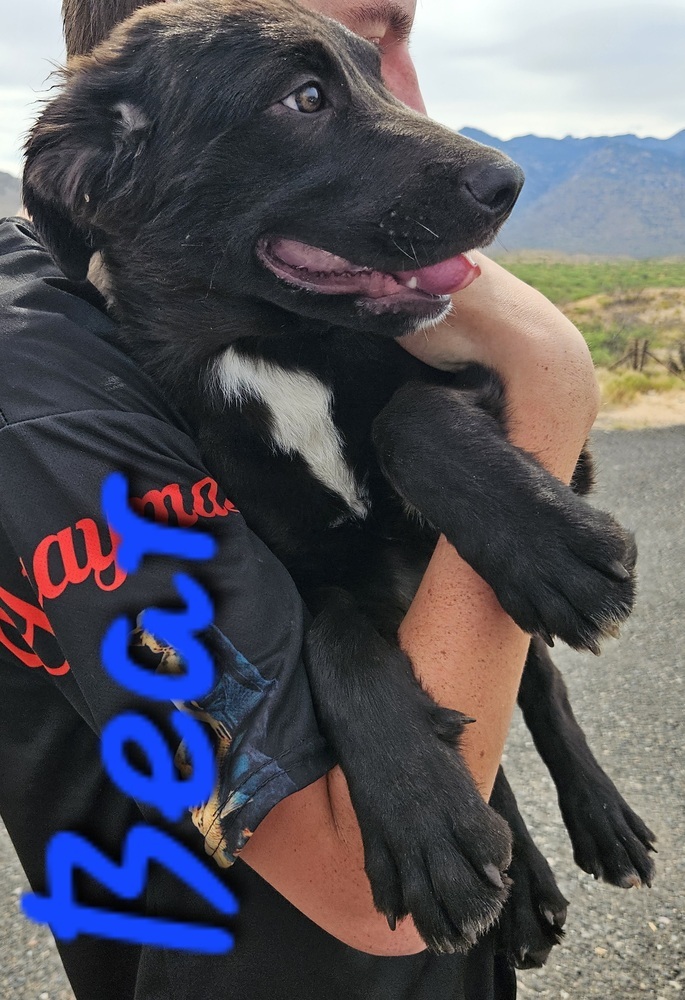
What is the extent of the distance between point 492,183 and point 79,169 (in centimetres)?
76

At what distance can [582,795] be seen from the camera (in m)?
1.99

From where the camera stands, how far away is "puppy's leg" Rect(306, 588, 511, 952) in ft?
4.23

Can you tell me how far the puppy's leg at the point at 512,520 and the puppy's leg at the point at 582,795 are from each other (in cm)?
72

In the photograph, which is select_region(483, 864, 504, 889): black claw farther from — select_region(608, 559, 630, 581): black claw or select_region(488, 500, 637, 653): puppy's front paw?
select_region(608, 559, 630, 581): black claw

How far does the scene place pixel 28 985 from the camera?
2730mm

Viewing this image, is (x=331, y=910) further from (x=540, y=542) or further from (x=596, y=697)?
(x=596, y=697)

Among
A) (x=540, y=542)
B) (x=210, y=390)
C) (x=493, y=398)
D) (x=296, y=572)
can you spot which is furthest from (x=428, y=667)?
(x=210, y=390)

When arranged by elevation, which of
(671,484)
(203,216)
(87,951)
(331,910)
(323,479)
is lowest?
(671,484)

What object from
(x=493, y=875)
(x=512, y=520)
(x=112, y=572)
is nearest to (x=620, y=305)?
(x=512, y=520)

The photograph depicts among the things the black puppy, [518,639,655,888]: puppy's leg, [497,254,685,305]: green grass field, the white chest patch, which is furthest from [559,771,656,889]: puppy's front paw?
[497,254,685,305]: green grass field

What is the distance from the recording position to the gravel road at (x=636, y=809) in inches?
106

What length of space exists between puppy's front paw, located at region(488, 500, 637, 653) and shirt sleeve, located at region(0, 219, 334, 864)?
0.35m

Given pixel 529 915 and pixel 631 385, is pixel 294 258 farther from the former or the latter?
pixel 631 385

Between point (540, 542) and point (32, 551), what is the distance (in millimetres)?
748
